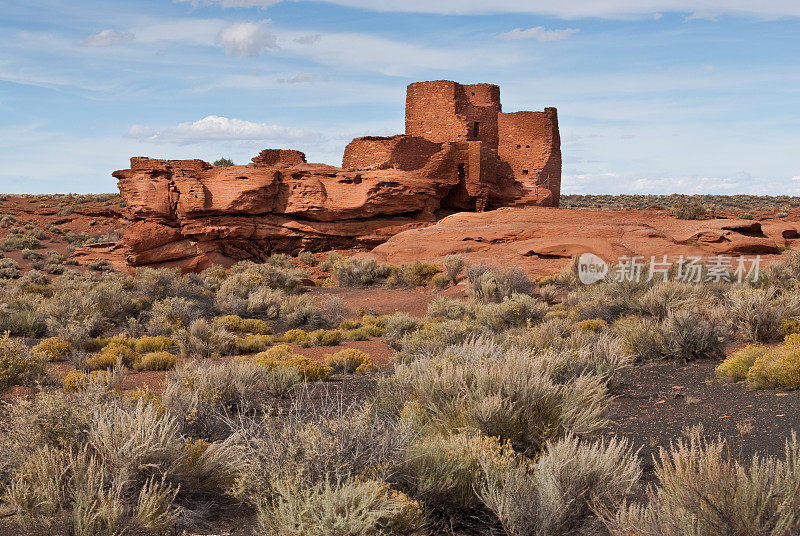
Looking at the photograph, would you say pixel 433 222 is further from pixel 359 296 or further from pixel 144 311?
pixel 144 311

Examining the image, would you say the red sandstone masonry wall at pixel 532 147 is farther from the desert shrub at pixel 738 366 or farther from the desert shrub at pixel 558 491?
the desert shrub at pixel 558 491

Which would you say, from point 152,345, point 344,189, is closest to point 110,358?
point 152,345

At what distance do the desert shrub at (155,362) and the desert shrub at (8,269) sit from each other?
20.5 metres

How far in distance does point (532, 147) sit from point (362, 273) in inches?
472

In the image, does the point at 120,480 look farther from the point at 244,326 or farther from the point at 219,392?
the point at 244,326

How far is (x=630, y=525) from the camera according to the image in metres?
2.87

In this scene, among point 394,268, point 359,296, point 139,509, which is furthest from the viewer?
point 394,268

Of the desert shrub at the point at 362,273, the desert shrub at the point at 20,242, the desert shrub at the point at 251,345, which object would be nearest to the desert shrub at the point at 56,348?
the desert shrub at the point at 251,345

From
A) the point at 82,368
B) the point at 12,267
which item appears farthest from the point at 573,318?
the point at 12,267

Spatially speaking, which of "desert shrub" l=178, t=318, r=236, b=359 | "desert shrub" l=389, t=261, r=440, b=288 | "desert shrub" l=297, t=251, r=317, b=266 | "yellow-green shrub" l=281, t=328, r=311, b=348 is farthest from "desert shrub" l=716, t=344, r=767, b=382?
"desert shrub" l=297, t=251, r=317, b=266

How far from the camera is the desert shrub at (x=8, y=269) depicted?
85.4ft

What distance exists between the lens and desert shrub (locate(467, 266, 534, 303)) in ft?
50.9

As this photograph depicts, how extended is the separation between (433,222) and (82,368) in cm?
1799

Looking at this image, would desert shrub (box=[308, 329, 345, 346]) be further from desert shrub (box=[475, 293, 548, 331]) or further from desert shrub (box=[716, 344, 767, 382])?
desert shrub (box=[716, 344, 767, 382])
